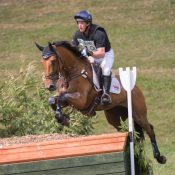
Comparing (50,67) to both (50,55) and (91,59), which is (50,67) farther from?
(91,59)

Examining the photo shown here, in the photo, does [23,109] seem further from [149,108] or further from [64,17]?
[64,17]

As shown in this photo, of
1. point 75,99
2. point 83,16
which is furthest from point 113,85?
point 83,16

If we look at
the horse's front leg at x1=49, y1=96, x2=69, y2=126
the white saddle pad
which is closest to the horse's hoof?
the white saddle pad

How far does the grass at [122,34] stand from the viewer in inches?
733

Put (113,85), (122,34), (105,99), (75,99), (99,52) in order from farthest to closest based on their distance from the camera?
1. (122,34)
2. (113,85)
3. (105,99)
4. (99,52)
5. (75,99)

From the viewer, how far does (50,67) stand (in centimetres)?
852

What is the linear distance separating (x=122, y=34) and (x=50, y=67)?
55.0 feet

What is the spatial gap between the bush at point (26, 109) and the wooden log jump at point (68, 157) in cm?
282

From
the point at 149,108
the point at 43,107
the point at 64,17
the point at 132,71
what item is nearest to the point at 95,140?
the point at 132,71

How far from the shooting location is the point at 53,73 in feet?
28.0

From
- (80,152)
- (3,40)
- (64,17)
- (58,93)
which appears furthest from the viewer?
(64,17)

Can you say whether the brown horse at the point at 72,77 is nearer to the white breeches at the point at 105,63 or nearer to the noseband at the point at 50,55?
the noseband at the point at 50,55

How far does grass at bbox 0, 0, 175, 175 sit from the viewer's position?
18.6 meters

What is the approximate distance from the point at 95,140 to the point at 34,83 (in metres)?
3.63
